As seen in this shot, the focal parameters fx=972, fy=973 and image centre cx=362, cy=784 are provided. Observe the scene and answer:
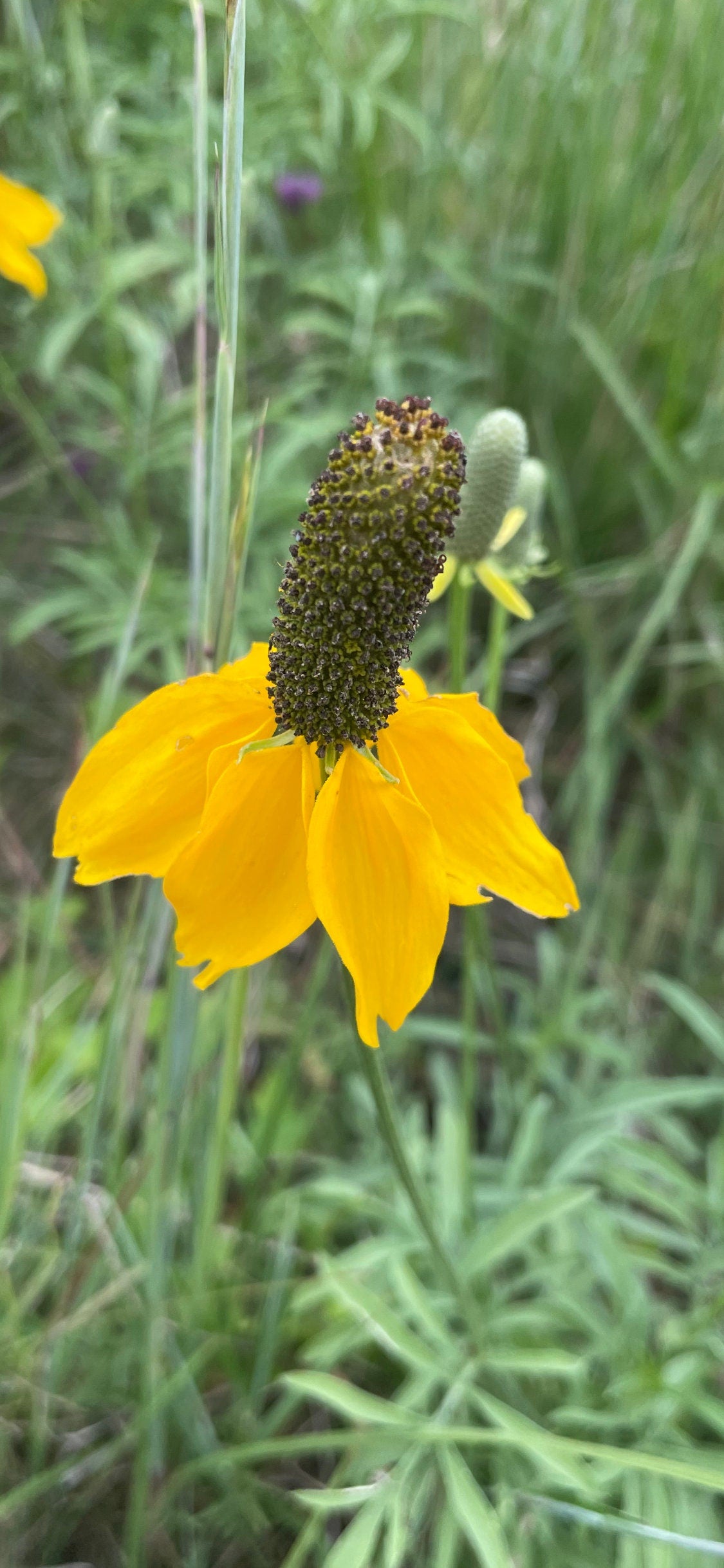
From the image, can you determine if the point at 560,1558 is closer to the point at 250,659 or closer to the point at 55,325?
Result: the point at 250,659

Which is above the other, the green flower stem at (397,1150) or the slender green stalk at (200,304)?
the slender green stalk at (200,304)

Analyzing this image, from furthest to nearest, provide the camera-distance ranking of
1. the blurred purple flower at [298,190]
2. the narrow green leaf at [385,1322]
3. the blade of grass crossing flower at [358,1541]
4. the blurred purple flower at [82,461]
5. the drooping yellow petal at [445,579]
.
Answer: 1. the blurred purple flower at [82,461]
2. the blurred purple flower at [298,190]
3. the narrow green leaf at [385,1322]
4. the blade of grass crossing flower at [358,1541]
5. the drooping yellow petal at [445,579]

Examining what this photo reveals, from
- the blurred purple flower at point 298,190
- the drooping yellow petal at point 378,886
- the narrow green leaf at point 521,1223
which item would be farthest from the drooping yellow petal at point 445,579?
the blurred purple flower at point 298,190

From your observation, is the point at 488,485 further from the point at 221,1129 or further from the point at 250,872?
the point at 221,1129

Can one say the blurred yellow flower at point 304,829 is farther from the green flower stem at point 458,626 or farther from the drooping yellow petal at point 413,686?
the green flower stem at point 458,626

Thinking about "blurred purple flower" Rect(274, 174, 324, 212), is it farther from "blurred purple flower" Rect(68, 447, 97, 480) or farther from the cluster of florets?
the cluster of florets
